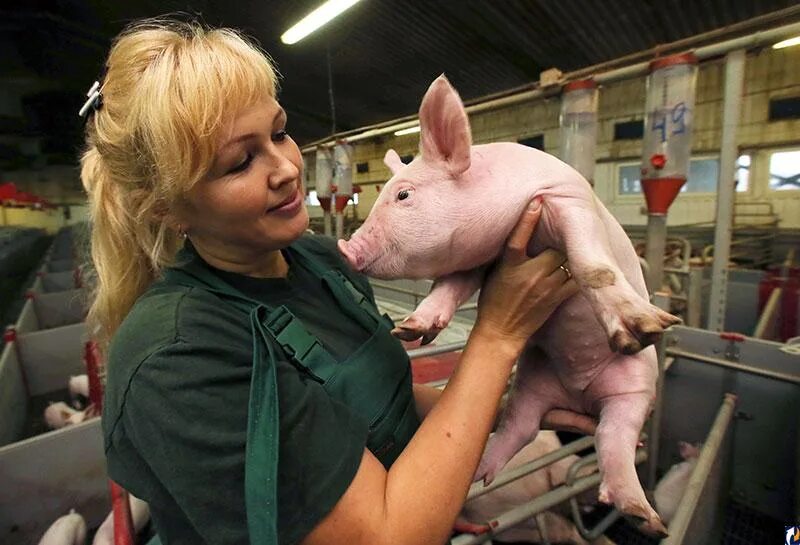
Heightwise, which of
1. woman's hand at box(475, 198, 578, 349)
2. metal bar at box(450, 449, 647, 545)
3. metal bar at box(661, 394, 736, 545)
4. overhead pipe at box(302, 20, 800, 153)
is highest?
overhead pipe at box(302, 20, 800, 153)

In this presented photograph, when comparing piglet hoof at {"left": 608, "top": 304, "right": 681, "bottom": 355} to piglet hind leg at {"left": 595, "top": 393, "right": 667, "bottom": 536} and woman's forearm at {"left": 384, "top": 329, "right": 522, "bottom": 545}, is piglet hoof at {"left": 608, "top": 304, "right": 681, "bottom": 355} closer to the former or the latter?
woman's forearm at {"left": 384, "top": 329, "right": 522, "bottom": 545}

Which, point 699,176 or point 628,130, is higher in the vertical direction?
point 628,130

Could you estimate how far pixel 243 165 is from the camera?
769 mm

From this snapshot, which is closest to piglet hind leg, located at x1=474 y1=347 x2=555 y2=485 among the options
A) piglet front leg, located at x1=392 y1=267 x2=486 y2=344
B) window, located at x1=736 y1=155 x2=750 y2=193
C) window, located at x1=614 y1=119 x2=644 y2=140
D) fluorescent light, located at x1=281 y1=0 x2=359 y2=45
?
piglet front leg, located at x1=392 y1=267 x2=486 y2=344

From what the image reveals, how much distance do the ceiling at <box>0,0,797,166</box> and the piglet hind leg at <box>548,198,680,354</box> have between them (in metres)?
4.55

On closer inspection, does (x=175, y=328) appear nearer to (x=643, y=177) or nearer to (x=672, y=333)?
(x=643, y=177)

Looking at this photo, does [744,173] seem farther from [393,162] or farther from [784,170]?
[393,162]

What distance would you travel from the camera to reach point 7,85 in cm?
1094

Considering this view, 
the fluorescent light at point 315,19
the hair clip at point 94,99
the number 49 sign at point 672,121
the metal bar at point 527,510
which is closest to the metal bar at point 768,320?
the metal bar at point 527,510

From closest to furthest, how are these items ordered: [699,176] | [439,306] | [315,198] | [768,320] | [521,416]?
[439,306] < [521,416] < [768,320] < [315,198] < [699,176]

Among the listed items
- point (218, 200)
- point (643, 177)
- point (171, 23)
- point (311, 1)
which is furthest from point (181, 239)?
A: point (311, 1)

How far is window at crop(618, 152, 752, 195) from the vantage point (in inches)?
332

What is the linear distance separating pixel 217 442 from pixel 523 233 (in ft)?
2.12

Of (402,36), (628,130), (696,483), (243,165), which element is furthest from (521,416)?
(628,130)
